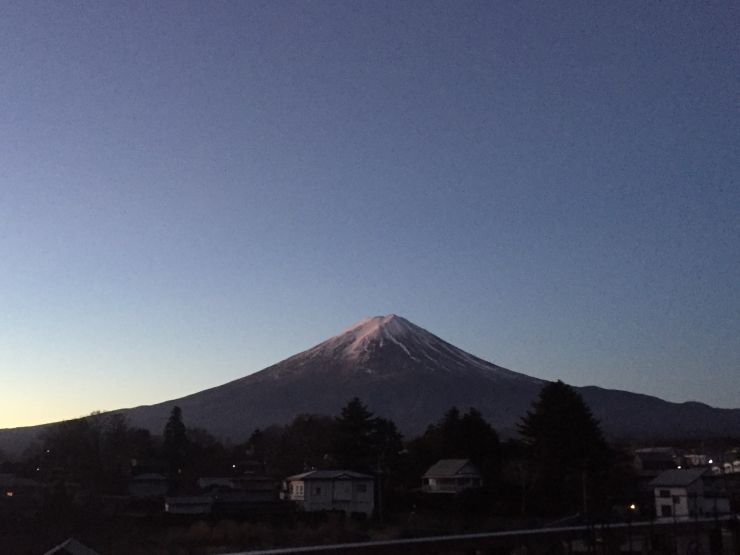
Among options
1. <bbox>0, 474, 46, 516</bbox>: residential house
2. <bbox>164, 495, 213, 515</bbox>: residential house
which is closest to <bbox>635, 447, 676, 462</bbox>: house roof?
<bbox>164, 495, 213, 515</bbox>: residential house

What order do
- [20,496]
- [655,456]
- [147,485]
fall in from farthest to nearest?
[655,456], [147,485], [20,496]

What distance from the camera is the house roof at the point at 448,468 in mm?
36656

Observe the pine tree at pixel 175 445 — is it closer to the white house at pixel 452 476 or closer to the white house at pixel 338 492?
the white house at pixel 338 492

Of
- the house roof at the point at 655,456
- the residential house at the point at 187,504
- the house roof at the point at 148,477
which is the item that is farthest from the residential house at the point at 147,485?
the house roof at the point at 655,456

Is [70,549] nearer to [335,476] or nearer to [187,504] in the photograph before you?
[335,476]

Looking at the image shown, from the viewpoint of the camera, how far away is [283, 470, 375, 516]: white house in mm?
33812

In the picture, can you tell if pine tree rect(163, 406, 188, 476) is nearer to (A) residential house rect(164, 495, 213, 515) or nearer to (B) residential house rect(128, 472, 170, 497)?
(B) residential house rect(128, 472, 170, 497)

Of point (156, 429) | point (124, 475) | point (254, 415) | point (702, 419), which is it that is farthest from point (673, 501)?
point (702, 419)

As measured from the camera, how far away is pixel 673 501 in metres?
24.9

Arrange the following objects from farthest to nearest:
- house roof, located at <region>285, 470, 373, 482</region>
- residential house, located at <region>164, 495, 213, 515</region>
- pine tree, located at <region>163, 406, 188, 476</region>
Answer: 1. pine tree, located at <region>163, 406, 188, 476</region>
2. residential house, located at <region>164, 495, 213, 515</region>
3. house roof, located at <region>285, 470, 373, 482</region>

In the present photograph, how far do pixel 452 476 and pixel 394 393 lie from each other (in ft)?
407

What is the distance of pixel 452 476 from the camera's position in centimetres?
3631

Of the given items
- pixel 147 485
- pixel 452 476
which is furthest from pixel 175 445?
pixel 452 476

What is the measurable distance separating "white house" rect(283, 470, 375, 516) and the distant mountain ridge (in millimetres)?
108714
